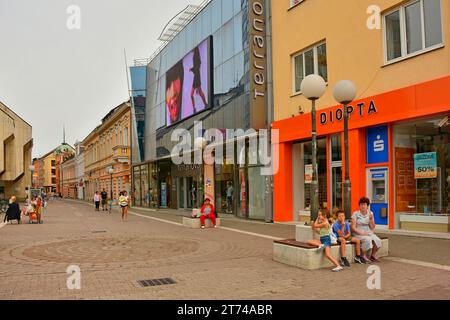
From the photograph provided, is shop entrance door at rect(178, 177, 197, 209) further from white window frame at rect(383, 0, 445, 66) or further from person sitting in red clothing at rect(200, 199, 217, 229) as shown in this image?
white window frame at rect(383, 0, 445, 66)

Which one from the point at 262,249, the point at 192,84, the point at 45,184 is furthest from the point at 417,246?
the point at 45,184

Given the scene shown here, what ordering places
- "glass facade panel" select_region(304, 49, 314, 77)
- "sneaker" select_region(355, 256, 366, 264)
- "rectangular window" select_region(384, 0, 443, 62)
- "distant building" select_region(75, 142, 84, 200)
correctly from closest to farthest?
"sneaker" select_region(355, 256, 366, 264), "rectangular window" select_region(384, 0, 443, 62), "glass facade panel" select_region(304, 49, 314, 77), "distant building" select_region(75, 142, 84, 200)

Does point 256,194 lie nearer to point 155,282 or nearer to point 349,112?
point 349,112

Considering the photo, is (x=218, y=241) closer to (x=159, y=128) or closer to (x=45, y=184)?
(x=159, y=128)

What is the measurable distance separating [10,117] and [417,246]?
53.4m

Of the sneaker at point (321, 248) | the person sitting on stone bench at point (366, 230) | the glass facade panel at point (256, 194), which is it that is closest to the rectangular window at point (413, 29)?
the person sitting on stone bench at point (366, 230)

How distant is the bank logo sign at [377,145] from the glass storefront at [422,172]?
11.4 inches

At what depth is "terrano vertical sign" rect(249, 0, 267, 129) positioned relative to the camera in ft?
61.1

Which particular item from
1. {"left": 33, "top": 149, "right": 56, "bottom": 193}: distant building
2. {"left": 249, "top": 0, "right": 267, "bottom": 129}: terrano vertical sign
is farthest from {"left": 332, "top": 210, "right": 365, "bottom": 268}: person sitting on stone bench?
{"left": 33, "top": 149, "right": 56, "bottom": 193}: distant building

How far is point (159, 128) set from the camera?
32594 millimetres

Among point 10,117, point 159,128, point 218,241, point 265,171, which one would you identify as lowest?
point 218,241

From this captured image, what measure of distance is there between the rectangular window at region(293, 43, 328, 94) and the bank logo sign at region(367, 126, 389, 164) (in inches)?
117

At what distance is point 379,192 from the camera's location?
13.8 meters

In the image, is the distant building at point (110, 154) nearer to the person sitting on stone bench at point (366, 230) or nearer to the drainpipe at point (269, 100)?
the drainpipe at point (269, 100)
